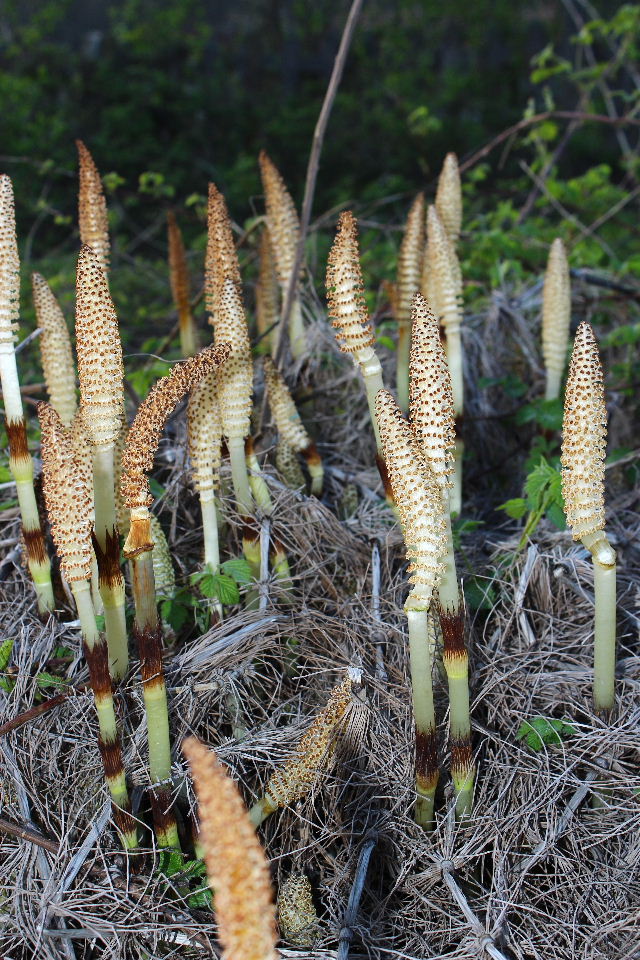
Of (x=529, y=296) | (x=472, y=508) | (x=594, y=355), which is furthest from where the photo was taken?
(x=529, y=296)

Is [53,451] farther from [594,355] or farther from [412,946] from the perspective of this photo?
[412,946]

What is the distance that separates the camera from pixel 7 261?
2.11 m

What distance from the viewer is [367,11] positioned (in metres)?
10.2

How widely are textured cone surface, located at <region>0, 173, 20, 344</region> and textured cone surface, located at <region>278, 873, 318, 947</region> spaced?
4.83ft

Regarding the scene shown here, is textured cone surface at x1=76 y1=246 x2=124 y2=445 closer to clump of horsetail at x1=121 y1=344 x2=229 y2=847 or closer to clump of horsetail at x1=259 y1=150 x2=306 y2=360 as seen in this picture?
clump of horsetail at x1=121 y1=344 x2=229 y2=847

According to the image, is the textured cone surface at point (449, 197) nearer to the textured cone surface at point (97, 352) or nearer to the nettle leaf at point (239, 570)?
the nettle leaf at point (239, 570)

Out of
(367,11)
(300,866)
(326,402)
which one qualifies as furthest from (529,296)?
(367,11)

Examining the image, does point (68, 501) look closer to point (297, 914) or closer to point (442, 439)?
point (442, 439)

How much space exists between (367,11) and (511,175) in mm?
2842

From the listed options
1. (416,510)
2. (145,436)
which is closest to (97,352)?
(145,436)

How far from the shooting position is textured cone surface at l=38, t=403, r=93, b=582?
5.79 feet

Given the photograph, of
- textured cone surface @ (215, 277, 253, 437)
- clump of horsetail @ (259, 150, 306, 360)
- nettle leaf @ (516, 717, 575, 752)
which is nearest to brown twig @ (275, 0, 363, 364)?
clump of horsetail @ (259, 150, 306, 360)

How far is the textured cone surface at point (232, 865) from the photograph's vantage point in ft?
3.67

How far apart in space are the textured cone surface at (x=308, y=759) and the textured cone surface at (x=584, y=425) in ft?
2.33
